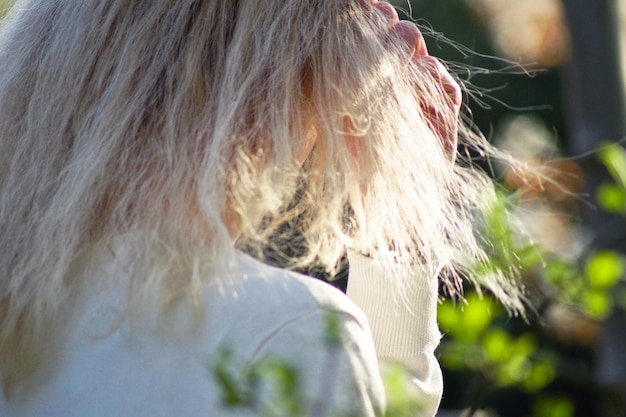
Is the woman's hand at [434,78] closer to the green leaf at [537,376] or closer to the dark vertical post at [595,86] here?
the dark vertical post at [595,86]

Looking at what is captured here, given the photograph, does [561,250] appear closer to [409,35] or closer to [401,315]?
[401,315]

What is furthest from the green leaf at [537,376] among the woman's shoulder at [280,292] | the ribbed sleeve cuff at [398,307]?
A: the ribbed sleeve cuff at [398,307]

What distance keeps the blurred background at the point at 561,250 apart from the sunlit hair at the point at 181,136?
8.7 inches

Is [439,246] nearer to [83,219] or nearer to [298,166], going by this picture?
[298,166]

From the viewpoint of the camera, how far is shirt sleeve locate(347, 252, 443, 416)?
1.33 metres

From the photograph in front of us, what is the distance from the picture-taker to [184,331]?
0.98 meters

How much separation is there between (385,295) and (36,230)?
0.59 metres

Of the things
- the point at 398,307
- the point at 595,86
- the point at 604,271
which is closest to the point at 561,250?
the point at 595,86

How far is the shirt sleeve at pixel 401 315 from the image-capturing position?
133 cm

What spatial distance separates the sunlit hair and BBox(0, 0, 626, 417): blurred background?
8.7 inches

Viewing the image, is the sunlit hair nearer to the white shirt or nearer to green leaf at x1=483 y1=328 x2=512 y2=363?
the white shirt

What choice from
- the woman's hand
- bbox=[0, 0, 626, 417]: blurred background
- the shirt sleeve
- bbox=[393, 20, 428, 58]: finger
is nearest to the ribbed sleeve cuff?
the shirt sleeve

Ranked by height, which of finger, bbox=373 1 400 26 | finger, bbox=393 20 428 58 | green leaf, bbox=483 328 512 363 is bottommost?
green leaf, bbox=483 328 512 363

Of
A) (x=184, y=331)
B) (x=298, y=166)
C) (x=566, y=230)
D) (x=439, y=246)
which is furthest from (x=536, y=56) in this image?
(x=184, y=331)
